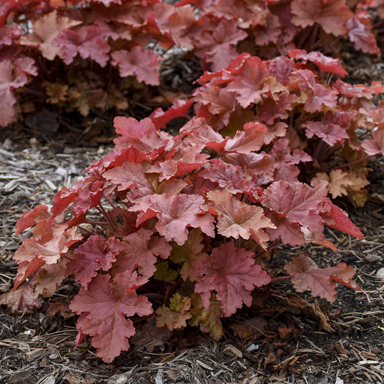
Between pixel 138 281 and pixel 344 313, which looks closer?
pixel 138 281

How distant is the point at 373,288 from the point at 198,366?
35.7 inches

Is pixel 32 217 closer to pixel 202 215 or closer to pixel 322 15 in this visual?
pixel 202 215

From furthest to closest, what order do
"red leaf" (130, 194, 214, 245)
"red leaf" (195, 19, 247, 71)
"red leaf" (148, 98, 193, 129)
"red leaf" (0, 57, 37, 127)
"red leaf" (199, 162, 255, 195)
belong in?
"red leaf" (195, 19, 247, 71)
"red leaf" (0, 57, 37, 127)
"red leaf" (148, 98, 193, 129)
"red leaf" (199, 162, 255, 195)
"red leaf" (130, 194, 214, 245)

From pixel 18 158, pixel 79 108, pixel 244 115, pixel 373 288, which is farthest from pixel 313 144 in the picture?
pixel 18 158

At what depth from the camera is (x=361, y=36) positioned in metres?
3.14

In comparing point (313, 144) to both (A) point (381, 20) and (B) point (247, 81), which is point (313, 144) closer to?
(B) point (247, 81)

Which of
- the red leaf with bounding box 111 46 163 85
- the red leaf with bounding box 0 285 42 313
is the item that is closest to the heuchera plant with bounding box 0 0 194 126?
the red leaf with bounding box 111 46 163 85

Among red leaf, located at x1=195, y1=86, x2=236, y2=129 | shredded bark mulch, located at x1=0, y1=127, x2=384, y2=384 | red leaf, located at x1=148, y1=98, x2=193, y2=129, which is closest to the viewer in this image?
shredded bark mulch, located at x1=0, y1=127, x2=384, y2=384

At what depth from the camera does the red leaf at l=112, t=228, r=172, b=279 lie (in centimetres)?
153

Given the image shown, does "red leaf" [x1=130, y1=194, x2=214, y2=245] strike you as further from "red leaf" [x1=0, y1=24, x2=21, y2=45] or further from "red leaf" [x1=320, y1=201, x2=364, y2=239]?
"red leaf" [x1=0, y1=24, x2=21, y2=45]

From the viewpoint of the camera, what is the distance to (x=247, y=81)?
7.14 ft

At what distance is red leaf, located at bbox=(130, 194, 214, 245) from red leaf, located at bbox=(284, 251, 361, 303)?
1.34 feet

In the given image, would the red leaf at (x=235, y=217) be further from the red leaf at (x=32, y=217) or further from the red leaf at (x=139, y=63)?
the red leaf at (x=139, y=63)

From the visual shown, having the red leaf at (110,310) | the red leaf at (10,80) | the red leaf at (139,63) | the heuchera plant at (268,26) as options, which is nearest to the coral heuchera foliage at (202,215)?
the red leaf at (110,310)
